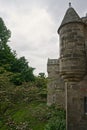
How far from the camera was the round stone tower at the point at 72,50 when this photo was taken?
1095 cm

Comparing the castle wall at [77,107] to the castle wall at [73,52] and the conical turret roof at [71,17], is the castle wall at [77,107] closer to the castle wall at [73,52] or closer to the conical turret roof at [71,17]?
the castle wall at [73,52]

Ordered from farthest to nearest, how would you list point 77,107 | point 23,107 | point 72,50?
point 23,107 → point 77,107 → point 72,50

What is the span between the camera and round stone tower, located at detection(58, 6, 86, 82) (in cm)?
1095

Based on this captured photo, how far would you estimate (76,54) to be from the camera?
10984mm

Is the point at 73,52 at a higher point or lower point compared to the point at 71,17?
lower

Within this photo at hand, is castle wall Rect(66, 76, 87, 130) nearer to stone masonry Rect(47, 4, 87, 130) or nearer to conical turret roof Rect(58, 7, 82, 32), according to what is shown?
stone masonry Rect(47, 4, 87, 130)

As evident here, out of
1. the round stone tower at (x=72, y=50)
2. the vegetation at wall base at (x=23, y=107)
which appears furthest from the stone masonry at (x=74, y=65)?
the vegetation at wall base at (x=23, y=107)

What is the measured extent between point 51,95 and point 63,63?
54.3 ft

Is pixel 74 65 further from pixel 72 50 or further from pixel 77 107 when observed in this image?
pixel 77 107

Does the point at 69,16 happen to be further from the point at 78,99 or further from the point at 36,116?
the point at 36,116

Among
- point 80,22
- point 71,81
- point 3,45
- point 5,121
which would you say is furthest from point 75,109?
point 3,45

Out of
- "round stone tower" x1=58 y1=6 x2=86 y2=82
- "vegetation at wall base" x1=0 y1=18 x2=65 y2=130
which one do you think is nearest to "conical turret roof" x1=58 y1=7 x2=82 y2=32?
"round stone tower" x1=58 y1=6 x2=86 y2=82

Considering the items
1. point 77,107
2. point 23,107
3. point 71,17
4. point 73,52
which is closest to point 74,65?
point 73,52

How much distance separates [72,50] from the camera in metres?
11.0
